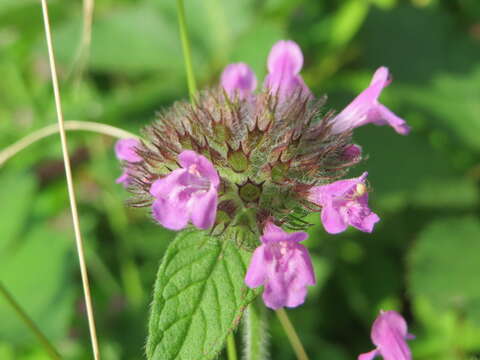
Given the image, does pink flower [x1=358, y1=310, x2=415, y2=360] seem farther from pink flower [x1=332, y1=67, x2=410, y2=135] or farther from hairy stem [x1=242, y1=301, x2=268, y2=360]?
pink flower [x1=332, y1=67, x2=410, y2=135]

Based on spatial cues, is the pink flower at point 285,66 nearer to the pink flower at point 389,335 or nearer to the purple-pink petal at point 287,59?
the purple-pink petal at point 287,59

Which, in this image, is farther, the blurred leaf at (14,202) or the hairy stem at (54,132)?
the blurred leaf at (14,202)

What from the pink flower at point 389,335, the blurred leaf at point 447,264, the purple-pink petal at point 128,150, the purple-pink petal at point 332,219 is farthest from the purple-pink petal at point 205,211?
the blurred leaf at point 447,264

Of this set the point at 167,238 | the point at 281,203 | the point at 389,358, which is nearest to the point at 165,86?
the point at 167,238

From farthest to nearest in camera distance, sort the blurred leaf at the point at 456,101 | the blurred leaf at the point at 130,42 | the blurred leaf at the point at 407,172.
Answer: the blurred leaf at the point at 130,42
the blurred leaf at the point at 456,101
the blurred leaf at the point at 407,172

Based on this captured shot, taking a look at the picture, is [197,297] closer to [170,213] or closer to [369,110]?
[170,213]

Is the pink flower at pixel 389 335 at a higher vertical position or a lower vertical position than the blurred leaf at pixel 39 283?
lower

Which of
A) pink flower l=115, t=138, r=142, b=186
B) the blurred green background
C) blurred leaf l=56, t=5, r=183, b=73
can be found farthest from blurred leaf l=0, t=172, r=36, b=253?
pink flower l=115, t=138, r=142, b=186
